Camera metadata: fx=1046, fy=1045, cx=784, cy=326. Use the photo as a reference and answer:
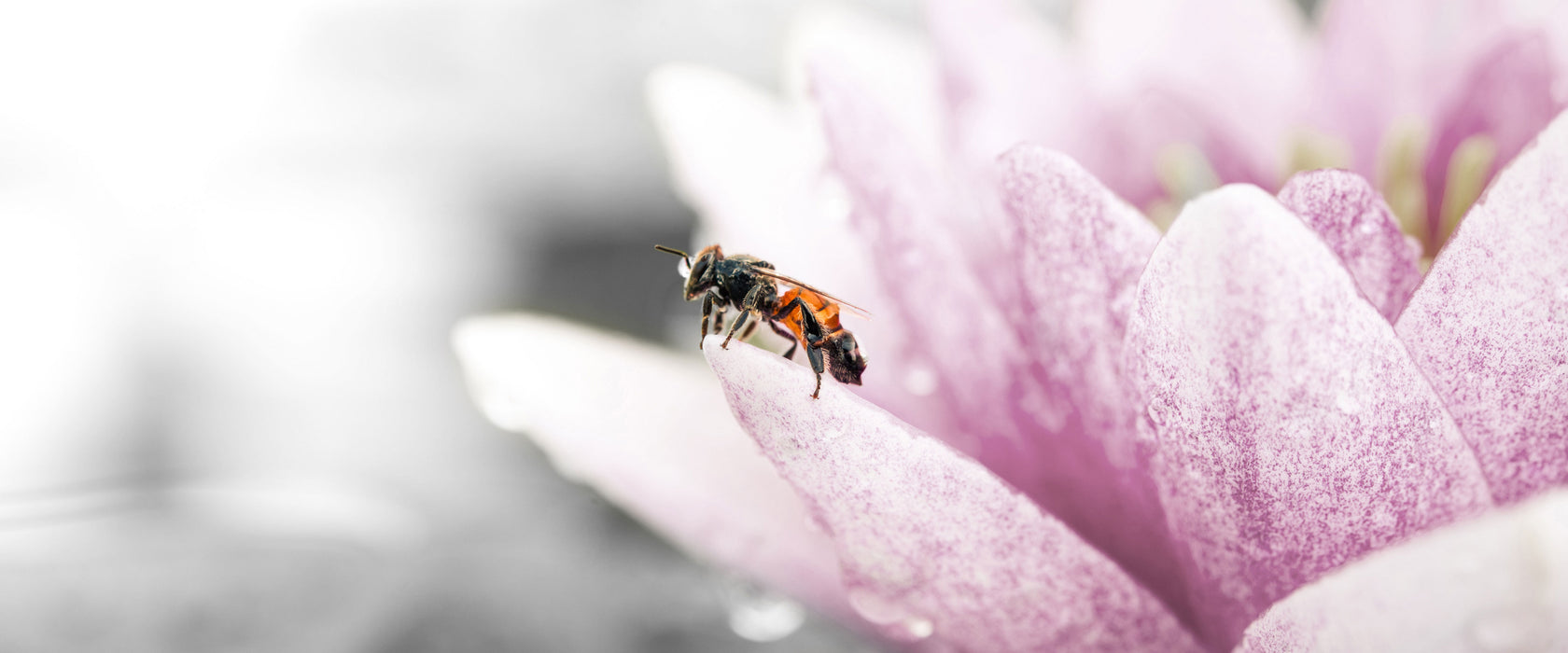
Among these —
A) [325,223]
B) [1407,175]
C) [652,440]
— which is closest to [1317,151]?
[1407,175]

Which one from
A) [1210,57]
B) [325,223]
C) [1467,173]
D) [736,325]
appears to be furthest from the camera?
[325,223]

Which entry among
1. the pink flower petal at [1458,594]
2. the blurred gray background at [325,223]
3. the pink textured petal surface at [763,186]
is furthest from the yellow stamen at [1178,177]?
the blurred gray background at [325,223]

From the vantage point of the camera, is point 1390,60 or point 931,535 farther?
point 1390,60

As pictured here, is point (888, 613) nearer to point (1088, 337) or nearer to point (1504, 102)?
point (1088, 337)

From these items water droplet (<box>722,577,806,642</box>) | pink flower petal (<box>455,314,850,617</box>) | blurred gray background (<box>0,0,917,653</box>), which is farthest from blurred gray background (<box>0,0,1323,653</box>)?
pink flower petal (<box>455,314,850,617</box>)

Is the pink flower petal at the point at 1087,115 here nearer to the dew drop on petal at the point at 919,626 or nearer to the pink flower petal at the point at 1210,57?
the pink flower petal at the point at 1210,57

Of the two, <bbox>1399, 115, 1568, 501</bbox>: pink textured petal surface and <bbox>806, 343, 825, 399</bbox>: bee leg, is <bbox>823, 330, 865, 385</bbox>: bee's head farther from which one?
<bbox>1399, 115, 1568, 501</bbox>: pink textured petal surface
